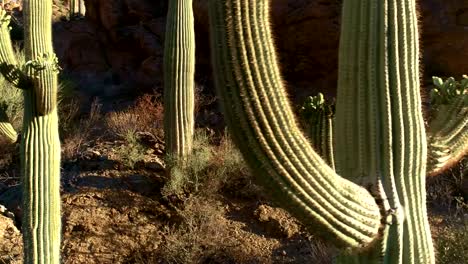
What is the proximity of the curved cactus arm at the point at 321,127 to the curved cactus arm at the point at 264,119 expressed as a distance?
2.01m

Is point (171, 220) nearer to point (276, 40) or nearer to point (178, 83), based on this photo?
point (178, 83)

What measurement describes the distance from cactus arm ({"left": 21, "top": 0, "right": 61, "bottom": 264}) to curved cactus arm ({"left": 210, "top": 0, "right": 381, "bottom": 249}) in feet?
12.9

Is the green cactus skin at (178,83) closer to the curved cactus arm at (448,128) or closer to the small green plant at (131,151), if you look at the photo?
the small green plant at (131,151)

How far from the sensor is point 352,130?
→ 3695 mm

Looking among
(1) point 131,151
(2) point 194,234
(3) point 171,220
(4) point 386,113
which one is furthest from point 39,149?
(1) point 131,151

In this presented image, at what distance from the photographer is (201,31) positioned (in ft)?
51.7

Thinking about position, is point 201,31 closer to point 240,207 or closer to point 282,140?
point 240,207

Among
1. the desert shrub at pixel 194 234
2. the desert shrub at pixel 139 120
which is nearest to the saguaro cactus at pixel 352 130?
the desert shrub at pixel 194 234

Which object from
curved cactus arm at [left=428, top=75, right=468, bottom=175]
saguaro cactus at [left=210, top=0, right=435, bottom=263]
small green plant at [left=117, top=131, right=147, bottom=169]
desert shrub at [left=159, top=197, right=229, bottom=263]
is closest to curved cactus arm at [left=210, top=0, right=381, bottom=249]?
saguaro cactus at [left=210, top=0, right=435, bottom=263]

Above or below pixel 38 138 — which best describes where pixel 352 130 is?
below

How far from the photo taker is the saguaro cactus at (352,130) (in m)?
2.86

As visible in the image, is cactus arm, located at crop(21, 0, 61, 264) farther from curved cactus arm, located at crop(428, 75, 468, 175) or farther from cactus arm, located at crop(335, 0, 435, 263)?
curved cactus arm, located at crop(428, 75, 468, 175)

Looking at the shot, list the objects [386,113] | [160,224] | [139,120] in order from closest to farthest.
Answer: [386,113]
[160,224]
[139,120]

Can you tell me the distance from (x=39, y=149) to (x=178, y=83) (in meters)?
4.09
